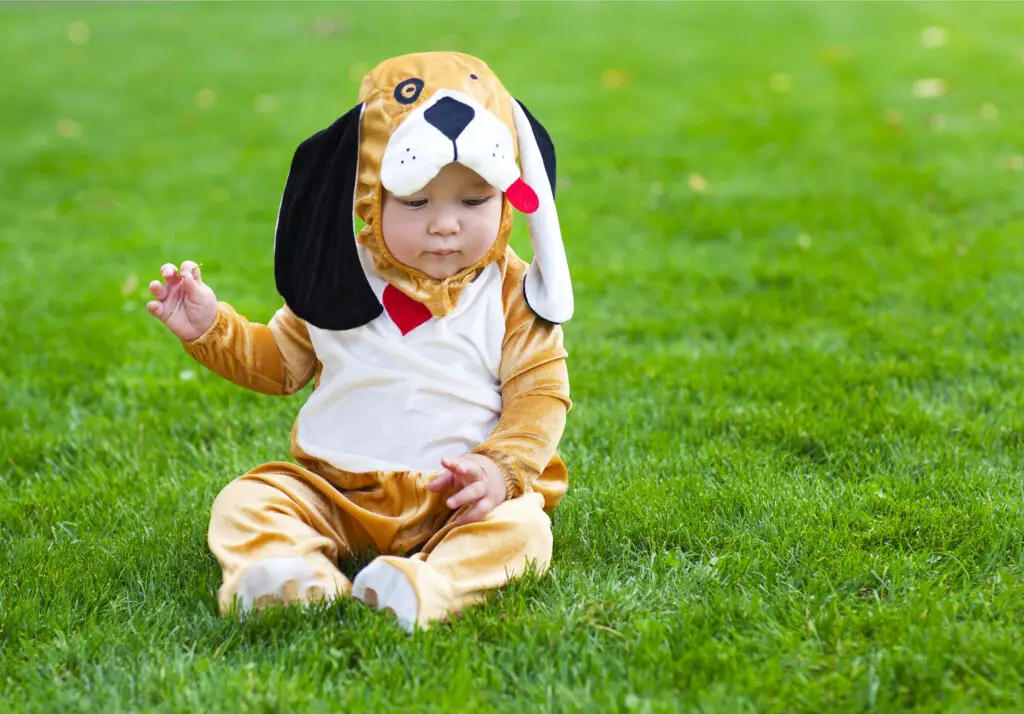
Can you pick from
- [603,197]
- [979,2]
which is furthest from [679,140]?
[979,2]

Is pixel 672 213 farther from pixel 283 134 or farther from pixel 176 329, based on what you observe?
pixel 176 329

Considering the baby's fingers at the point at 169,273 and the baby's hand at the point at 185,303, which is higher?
the baby's fingers at the point at 169,273

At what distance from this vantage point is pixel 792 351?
4340mm

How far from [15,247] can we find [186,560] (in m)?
→ 3.92

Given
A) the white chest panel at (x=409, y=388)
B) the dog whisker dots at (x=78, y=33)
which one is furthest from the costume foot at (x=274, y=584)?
the dog whisker dots at (x=78, y=33)

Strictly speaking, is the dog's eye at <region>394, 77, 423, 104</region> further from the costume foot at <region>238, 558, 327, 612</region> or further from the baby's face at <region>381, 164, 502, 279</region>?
the costume foot at <region>238, 558, 327, 612</region>

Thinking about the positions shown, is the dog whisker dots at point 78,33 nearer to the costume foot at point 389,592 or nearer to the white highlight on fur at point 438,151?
the white highlight on fur at point 438,151

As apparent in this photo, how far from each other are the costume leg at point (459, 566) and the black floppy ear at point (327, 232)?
Answer: 0.56m

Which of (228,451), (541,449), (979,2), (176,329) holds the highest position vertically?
(979,2)

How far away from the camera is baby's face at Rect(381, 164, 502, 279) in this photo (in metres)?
2.67

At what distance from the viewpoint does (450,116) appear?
2.59 m

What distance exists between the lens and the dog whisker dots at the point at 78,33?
1231 centimetres

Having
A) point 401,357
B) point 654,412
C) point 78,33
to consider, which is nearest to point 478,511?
point 401,357

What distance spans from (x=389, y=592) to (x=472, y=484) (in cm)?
30
